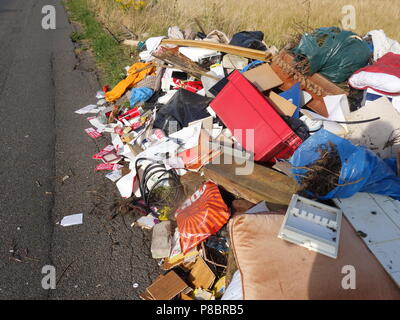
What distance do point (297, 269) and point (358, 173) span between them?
0.96m

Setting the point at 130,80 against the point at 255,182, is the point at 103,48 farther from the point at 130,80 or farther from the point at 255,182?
the point at 255,182

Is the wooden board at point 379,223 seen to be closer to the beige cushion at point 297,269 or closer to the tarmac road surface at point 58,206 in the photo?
the beige cushion at point 297,269

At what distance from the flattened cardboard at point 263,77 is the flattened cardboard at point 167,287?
2.52 meters

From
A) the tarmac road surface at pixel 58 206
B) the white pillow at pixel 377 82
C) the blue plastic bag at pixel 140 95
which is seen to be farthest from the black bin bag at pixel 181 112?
the white pillow at pixel 377 82

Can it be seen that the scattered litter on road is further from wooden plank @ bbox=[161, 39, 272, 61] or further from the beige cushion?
wooden plank @ bbox=[161, 39, 272, 61]

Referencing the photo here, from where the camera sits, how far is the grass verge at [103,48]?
20.5 ft

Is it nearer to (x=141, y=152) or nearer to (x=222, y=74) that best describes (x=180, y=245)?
(x=141, y=152)

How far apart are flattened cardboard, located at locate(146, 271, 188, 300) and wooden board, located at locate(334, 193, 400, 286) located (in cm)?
140

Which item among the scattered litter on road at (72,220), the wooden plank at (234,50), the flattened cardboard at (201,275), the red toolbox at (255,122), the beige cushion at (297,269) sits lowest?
the scattered litter on road at (72,220)

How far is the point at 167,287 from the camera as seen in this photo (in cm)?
239

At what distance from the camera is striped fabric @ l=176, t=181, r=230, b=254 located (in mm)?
2566

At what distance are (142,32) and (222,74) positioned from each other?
4.20m

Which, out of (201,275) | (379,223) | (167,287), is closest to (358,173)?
(379,223)
